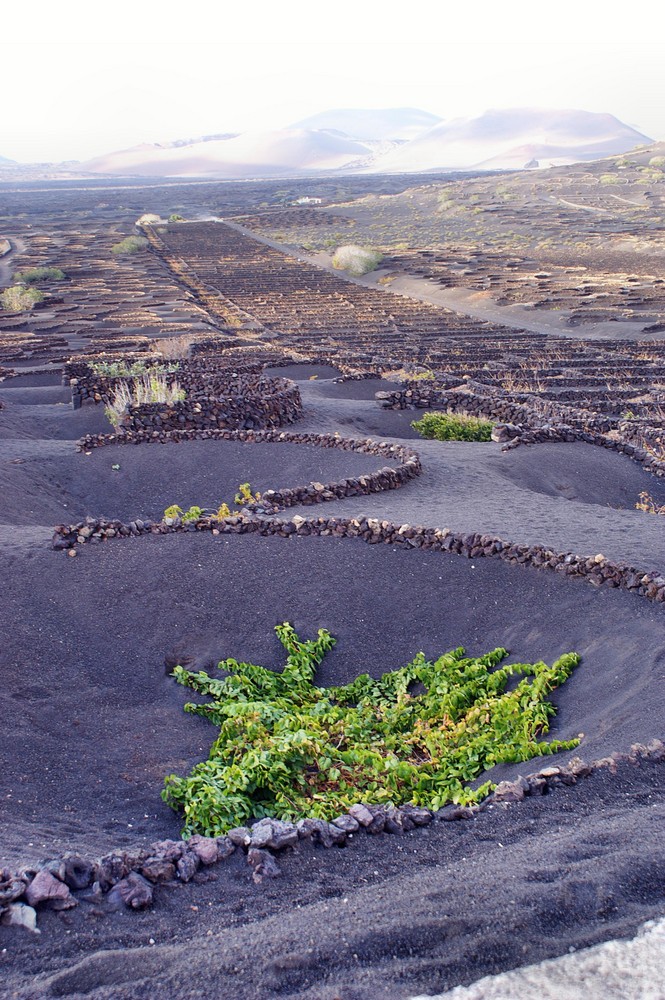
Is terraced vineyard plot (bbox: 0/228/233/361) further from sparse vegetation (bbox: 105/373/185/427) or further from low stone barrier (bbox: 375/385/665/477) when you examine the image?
low stone barrier (bbox: 375/385/665/477)

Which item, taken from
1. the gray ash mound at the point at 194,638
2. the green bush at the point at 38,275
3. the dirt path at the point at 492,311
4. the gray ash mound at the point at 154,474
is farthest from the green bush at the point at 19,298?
the gray ash mound at the point at 194,638

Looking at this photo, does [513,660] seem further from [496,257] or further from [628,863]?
[496,257]

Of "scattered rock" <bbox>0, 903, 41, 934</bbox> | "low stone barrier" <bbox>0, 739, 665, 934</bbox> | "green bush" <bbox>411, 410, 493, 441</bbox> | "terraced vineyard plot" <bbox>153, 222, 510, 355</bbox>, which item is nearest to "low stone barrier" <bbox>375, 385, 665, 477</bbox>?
"green bush" <bbox>411, 410, 493, 441</bbox>

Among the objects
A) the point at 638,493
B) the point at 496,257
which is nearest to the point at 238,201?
the point at 496,257

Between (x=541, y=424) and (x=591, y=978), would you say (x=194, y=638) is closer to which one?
(x=591, y=978)

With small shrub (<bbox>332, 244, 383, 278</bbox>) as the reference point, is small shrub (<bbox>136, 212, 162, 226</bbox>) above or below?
above

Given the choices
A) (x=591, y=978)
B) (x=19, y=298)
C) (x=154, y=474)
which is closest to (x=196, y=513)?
(x=154, y=474)

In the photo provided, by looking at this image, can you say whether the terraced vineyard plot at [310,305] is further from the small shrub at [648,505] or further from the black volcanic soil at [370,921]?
the black volcanic soil at [370,921]
